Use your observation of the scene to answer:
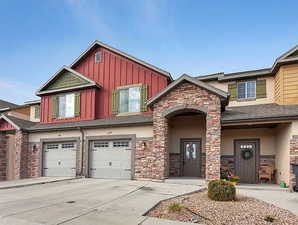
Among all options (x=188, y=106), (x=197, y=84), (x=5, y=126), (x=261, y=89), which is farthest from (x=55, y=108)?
(x=261, y=89)

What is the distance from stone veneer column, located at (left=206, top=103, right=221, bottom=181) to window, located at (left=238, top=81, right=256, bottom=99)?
3.92 metres

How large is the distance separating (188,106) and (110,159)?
223 inches

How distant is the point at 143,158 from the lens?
11.9 m

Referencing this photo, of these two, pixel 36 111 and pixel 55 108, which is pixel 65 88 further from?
pixel 36 111

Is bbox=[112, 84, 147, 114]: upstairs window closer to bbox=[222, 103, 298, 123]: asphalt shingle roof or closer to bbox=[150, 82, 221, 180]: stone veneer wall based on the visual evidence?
bbox=[150, 82, 221, 180]: stone veneer wall

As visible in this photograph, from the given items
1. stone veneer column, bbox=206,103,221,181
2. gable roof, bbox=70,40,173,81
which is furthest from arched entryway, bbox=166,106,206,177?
gable roof, bbox=70,40,173,81

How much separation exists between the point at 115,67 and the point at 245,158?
32.7ft

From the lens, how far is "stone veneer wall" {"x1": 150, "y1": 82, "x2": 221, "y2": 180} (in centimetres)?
1024

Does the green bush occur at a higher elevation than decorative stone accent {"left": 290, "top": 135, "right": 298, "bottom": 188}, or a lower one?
lower

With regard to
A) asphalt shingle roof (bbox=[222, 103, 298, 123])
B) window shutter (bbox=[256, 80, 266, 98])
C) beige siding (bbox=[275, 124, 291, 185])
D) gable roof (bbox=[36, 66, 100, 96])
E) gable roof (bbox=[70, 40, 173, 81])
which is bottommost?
beige siding (bbox=[275, 124, 291, 185])

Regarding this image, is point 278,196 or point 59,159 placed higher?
point 59,159

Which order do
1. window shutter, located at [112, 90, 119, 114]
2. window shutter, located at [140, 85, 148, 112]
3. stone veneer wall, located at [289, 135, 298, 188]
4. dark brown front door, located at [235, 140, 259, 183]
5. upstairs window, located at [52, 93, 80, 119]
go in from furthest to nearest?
upstairs window, located at [52, 93, 80, 119] → window shutter, located at [112, 90, 119, 114] → window shutter, located at [140, 85, 148, 112] → dark brown front door, located at [235, 140, 259, 183] → stone veneer wall, located at [289, 135, 298, 188]

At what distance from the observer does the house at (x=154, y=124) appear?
10.6 meters

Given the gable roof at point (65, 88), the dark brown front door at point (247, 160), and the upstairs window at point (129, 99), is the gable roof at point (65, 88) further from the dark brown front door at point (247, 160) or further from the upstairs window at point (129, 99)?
the dark brown front door at point (247, 160)
